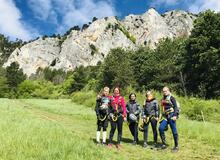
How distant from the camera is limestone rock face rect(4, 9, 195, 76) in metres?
175

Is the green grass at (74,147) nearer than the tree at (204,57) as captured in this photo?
Yes

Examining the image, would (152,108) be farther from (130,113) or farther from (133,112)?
(130,113)

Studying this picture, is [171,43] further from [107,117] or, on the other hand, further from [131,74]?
[107,117]

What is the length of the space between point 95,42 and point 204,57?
143 m

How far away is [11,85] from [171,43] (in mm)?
51487

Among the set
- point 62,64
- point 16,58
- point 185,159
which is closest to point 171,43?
point 185,159

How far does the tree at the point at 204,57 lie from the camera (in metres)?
44.6

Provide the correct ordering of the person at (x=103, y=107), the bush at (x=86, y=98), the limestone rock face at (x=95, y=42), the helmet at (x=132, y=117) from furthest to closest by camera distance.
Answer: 1. the limestone rock face at (x=95, y=42)
2. the bush at (x=86, y=98)
3. the helmet at (x=132, y=117)
4. the person at (x=103, y=107)

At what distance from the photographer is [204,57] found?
45.6m

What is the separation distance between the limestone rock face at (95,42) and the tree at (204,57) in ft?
392

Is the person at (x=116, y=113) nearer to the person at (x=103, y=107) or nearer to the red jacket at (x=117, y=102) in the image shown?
the red jacket at (x=117, y=102)

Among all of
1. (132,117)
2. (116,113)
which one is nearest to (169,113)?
(132,117)

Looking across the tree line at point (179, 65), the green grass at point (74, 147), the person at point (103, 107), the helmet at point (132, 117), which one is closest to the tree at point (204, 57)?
the tree line at point (179, 65)

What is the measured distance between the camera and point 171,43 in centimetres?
6875
